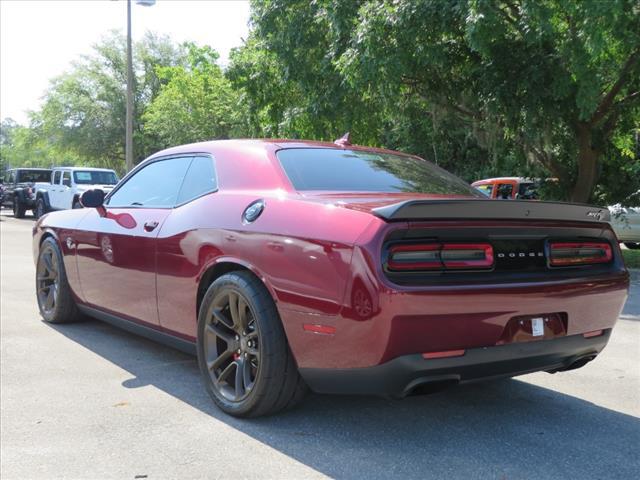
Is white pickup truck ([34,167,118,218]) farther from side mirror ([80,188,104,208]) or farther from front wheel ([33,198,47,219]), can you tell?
side mirror ([80,188,104,208])

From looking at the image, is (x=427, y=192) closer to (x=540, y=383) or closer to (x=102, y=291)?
(x=540, y=383)

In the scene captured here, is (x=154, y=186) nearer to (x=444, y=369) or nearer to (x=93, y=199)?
(x=93, y=199)

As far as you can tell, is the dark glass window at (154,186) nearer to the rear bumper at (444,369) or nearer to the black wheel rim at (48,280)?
the black wheel rim at (48,280)

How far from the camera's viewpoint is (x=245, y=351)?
10.9 feet

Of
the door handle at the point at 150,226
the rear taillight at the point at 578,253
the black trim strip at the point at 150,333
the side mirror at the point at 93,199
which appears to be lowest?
the black trim strip at the point at 150,333

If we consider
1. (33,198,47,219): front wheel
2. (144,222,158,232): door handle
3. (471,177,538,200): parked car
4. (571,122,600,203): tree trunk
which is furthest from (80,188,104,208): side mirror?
(33,198,47,219): front wheel

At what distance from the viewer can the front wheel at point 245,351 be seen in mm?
3123

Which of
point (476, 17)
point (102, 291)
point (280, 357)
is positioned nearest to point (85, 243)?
point (102, 291)

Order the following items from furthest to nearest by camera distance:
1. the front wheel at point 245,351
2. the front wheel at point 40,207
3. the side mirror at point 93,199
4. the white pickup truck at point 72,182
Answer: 1. the front wheel at point 40,207
2. the white pickup truck at point 72,182
3. the side mirror at point 93,199
4. the front wheel at point 245,351

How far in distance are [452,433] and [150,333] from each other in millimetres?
2089

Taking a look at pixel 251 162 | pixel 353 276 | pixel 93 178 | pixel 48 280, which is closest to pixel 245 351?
pixel 353 276

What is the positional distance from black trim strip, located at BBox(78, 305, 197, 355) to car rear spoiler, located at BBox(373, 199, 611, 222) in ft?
5.53

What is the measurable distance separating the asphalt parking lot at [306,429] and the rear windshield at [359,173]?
123cm

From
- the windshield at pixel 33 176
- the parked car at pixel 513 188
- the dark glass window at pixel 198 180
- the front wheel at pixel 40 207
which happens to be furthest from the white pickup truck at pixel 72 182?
the dark glass window at pixel 198 180
